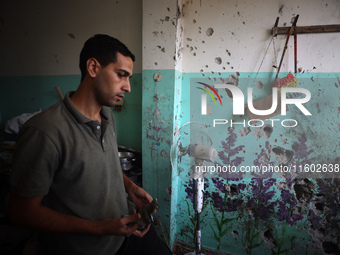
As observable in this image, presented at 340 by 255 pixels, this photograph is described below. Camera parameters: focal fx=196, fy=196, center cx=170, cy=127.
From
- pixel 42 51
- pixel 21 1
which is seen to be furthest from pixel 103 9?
pixel 21 1

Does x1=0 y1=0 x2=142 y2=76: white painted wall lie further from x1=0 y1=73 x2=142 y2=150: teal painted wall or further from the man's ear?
the man's ear

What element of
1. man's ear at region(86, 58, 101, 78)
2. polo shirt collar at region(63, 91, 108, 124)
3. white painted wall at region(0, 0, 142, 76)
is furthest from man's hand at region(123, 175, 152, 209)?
white painted wall at region(0, 0, 142, 76)

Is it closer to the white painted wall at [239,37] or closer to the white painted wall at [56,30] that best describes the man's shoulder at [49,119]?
→ the white painted wall at [239,37]

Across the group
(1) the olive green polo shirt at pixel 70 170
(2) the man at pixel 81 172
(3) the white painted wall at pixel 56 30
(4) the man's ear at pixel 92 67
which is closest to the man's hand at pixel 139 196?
(2) the man at pixel 81 172

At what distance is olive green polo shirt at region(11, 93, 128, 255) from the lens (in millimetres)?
778

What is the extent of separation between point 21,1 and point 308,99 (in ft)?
10.8

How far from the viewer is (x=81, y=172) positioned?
90 centimetres

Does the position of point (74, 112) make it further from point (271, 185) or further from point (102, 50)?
point (271, 185)

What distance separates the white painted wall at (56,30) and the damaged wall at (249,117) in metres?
0.37

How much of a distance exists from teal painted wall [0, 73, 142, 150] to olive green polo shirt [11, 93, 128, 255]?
1042 mm

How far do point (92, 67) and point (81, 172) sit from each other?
Answer: 54cm

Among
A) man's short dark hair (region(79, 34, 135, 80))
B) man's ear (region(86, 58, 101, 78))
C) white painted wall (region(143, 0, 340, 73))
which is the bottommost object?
man's ear (region(86, 58, 101, 78))

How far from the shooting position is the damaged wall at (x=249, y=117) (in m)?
1.70

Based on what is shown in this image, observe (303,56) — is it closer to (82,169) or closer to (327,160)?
(327,160)
